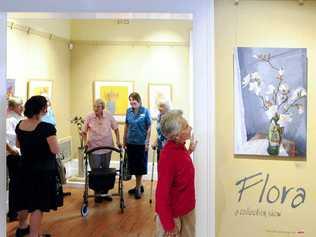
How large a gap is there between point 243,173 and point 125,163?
2963 mm

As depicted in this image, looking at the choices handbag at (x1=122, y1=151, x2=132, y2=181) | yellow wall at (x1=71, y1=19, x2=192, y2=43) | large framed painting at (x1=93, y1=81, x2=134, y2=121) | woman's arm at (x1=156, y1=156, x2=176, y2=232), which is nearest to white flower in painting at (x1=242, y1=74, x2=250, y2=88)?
woman's arm at (x1=156, y1=156, x2=176, y2=232)

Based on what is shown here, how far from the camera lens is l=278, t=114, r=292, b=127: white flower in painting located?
3195 millimetres

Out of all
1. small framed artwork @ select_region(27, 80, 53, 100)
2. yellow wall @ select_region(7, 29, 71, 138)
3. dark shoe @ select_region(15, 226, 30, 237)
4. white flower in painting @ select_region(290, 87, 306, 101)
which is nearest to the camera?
white flower in painting @ select_region(290, 87, 306, 101)

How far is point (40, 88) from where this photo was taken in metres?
6.33

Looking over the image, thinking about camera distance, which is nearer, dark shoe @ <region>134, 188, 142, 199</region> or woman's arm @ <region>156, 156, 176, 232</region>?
woman's arm @ <region>156, 156, 176, 232</region>

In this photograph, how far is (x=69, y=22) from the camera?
7645 mm

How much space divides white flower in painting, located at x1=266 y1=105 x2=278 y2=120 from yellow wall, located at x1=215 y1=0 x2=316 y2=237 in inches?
9.7

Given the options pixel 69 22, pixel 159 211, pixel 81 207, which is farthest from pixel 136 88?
pixel 159 211

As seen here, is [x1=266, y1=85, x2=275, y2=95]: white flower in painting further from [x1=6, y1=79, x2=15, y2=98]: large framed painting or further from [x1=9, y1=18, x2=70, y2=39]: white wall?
[x1=9, y1=18, x2=70, y2=39]: white wall

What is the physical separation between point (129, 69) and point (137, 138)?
1.93 meters

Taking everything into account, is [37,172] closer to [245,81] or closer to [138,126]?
[245,81]

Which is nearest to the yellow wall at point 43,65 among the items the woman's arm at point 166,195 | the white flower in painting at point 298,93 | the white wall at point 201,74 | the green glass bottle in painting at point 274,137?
the white wall at point 201,74

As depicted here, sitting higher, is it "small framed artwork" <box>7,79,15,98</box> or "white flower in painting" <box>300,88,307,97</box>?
"small framed artwork" <box>7,79,15,98</box>

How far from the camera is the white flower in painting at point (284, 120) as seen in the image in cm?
320
